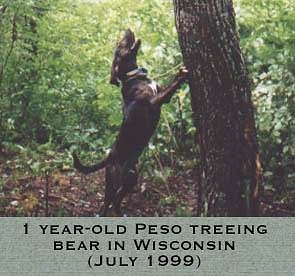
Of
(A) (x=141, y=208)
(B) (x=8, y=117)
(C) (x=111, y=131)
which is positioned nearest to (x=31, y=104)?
(B) (x=8, y=117)

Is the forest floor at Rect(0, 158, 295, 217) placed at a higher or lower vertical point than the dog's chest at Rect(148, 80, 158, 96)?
lower

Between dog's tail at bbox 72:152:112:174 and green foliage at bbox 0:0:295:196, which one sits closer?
dog's tail at bbox 72:152:112:174

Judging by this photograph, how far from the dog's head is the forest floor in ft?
3.62

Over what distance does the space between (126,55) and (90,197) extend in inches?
52.9

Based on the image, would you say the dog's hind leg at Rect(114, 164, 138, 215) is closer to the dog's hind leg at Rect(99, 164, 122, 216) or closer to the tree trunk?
the dog's hind leg at Rect(99, 164, 122, 216)

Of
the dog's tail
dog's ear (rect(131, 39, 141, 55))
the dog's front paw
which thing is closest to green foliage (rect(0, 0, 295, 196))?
the dog's tail

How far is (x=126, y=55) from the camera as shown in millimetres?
4770

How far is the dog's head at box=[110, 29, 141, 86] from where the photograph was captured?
15.6ft

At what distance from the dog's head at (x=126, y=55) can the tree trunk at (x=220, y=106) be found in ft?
1.49

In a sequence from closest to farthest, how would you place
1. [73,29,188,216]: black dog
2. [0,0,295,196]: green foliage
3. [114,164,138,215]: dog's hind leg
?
[73,29,188,216]: black dog
[114,164,138,215]: dog's hind leg
[0,0,295,196]: green foliage

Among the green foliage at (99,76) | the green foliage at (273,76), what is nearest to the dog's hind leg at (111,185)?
the green foliage at (99,76)

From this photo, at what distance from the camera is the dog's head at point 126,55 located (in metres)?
4.76

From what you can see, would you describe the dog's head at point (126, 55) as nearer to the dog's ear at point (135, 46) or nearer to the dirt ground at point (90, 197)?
the dog's ear at point (135, 46)

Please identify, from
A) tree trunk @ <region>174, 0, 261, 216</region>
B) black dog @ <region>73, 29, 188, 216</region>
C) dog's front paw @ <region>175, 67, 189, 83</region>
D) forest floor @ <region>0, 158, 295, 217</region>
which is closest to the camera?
tree trunk @ <region>174, 0, 261, 216</region>
